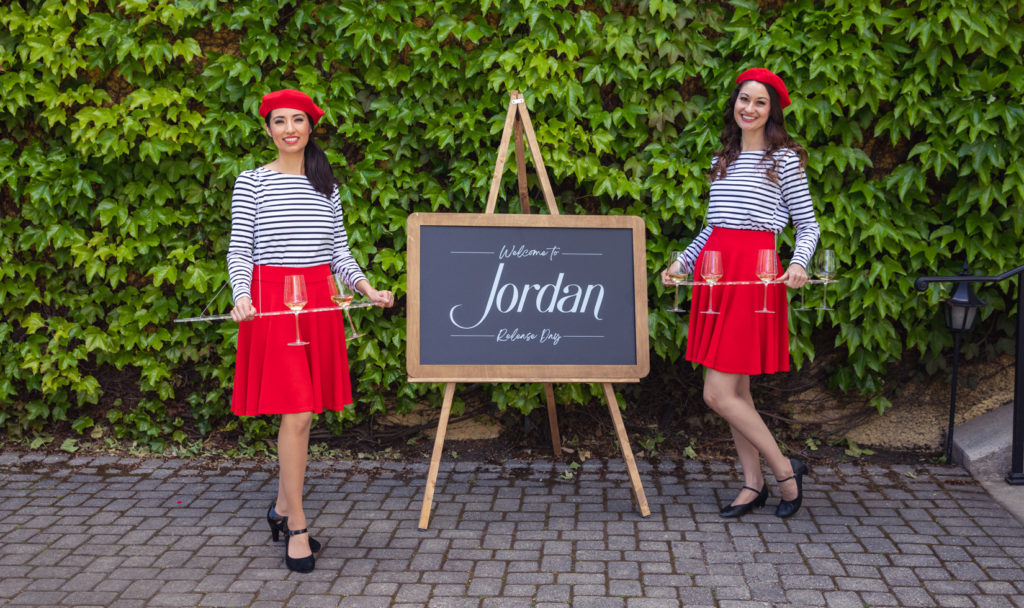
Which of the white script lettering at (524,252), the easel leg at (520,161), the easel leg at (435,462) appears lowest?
the easel leg at (435,462)

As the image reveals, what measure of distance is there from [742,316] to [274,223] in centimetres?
195

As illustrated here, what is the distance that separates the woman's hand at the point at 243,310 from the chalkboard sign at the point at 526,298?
0.83 metres

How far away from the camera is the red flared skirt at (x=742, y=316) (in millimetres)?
3621

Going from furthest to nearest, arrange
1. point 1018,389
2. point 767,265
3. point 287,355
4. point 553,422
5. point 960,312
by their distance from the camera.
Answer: point 553,422
point 960,312
point 1018,389
point 767,265
point 287,355

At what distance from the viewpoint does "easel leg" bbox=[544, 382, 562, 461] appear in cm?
431

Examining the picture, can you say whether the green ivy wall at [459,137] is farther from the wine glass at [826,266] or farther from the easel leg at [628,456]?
the wine glass at [826,266]

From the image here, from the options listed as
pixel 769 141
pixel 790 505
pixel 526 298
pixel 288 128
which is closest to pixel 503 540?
pixel 526 298

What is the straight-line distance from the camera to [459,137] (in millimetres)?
4602

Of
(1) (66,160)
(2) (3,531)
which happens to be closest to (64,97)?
(1) (66,160)

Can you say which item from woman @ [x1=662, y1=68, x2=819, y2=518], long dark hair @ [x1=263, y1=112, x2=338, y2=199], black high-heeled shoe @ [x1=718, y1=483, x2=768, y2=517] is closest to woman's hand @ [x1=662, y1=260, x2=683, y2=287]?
woman @ [x1=662, y1=68, x2=819, y2=518]

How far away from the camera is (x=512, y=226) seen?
151 inches

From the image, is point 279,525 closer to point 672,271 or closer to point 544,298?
point 544,298

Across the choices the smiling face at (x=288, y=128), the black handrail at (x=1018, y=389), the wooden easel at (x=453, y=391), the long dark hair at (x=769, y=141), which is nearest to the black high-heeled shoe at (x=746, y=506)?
the wooden easel at (x=453, y=391)

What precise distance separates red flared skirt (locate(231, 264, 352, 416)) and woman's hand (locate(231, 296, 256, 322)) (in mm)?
215
